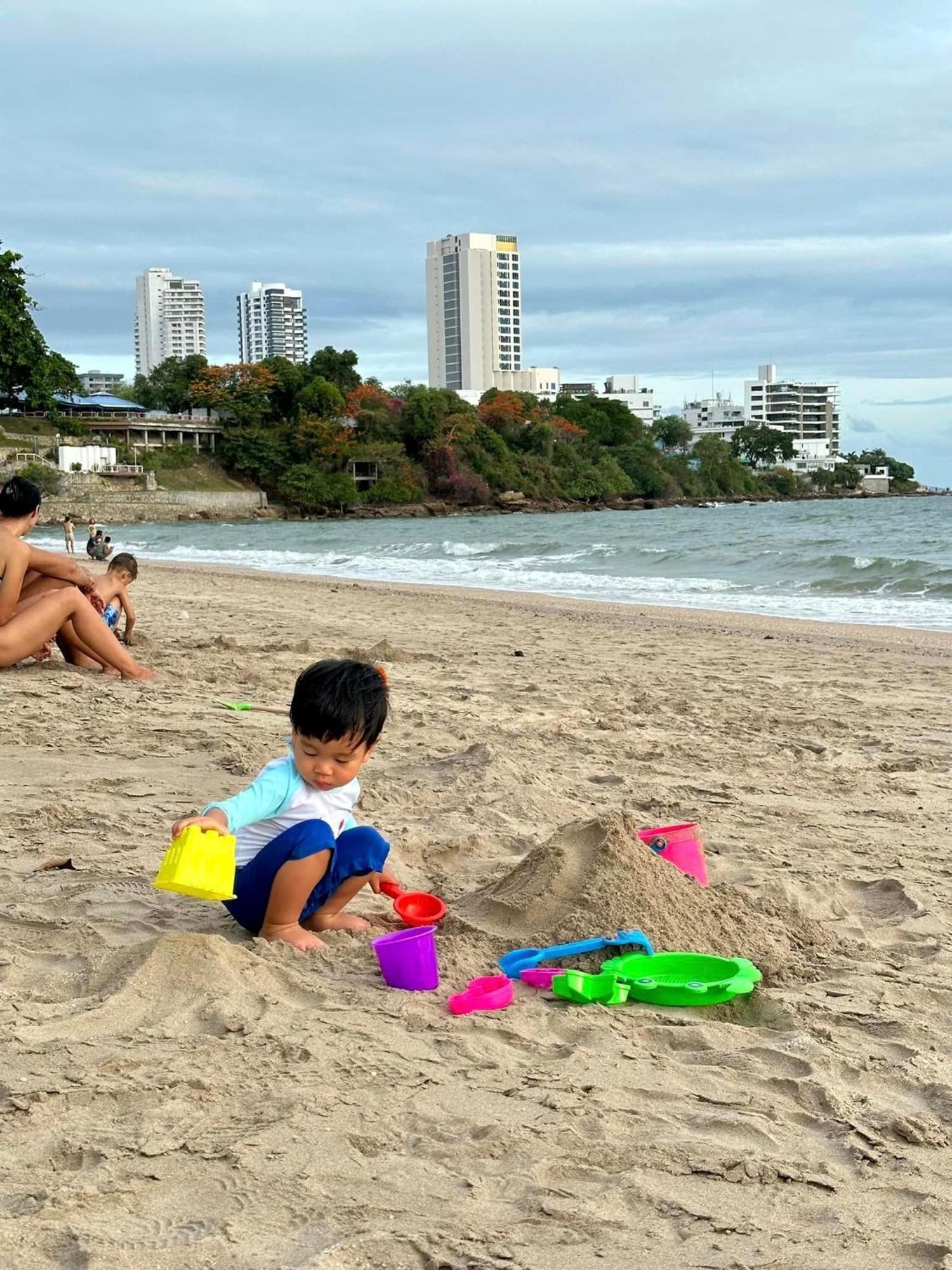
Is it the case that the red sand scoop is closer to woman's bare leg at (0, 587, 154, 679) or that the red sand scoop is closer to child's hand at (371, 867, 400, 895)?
child's hand at (371, 867, 400, 895)

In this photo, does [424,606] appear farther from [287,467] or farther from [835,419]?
[835,419]

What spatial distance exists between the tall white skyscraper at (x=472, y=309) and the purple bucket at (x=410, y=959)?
176786 millimetres

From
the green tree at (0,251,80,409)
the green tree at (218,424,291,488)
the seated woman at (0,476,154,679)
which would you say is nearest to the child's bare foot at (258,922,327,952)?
the seated woman at (0,476,154,679)

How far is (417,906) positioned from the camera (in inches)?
134

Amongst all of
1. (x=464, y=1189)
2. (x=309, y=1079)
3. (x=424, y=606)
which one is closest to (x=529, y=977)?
(x=309, y=1079)

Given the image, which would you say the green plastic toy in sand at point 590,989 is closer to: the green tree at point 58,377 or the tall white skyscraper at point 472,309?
the green tree at point 58,377

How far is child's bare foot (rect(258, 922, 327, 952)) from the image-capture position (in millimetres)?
3195

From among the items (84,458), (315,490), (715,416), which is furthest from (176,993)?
(715,416)

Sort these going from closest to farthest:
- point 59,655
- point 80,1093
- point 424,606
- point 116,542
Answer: point 80,1093 < point 59,655 < point 424,606 < point 116,542

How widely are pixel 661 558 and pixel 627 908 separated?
21.4 metres

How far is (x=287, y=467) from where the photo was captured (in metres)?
77.9

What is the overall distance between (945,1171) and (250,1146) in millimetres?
1213

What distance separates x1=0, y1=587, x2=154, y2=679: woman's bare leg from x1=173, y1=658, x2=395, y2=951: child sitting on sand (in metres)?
4.05

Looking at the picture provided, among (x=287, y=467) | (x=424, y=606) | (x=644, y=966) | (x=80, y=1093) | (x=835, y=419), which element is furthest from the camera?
(x=835, y=419)
